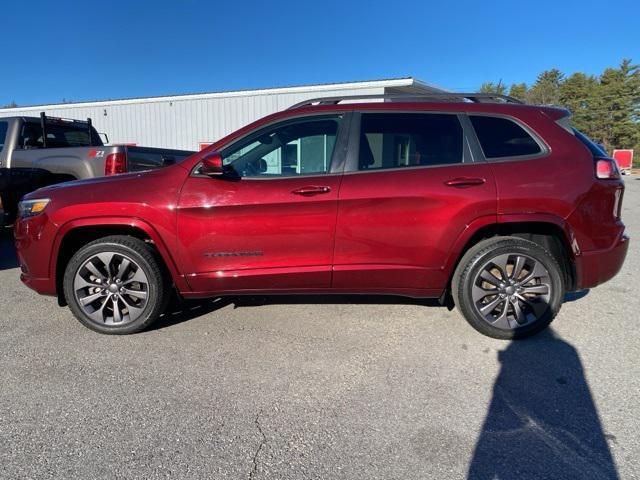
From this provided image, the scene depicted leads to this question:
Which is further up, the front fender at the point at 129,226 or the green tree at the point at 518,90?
the green tree at the point at 518,90

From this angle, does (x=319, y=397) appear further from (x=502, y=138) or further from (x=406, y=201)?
(x=502, y=138)

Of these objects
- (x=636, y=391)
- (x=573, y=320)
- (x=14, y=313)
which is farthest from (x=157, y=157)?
(x=636, y=391)

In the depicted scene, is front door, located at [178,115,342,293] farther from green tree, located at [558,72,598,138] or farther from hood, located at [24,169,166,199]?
green tree, located at [558,72,598,138]

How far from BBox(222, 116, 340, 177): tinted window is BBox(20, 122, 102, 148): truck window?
212 inches

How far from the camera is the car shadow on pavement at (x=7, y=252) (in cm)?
602

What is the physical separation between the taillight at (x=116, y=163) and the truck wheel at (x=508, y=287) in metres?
4.74

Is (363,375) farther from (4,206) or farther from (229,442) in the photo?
(4,206)

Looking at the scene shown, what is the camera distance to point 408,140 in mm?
3568

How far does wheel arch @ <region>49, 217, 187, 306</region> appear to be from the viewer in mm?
3484

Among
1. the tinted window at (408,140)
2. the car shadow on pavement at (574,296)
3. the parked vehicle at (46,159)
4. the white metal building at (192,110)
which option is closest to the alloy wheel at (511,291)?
the tinted window at (408,140)

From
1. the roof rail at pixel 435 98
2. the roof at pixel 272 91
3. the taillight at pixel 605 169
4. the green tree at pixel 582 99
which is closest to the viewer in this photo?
the taillight at pixel 605 169

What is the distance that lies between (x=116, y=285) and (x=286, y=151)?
1.78 meters

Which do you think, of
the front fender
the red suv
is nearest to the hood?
the red suv

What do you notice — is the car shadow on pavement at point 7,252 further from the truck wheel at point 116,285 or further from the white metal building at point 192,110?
the white metal building at point 192,110
